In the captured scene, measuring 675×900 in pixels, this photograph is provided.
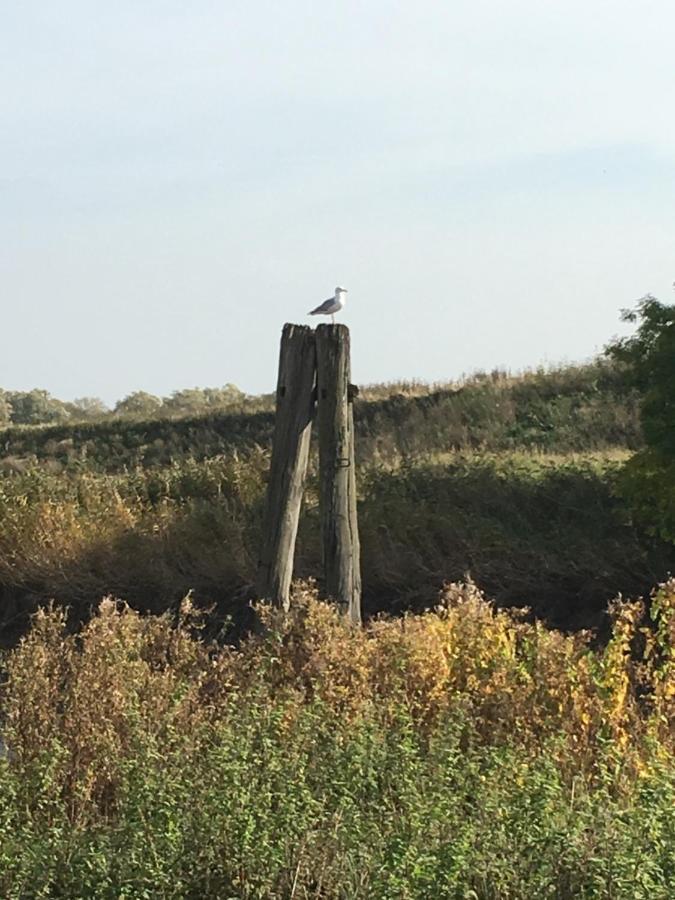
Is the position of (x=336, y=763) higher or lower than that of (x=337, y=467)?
lower

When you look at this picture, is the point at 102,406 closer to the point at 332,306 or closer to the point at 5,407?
the point at 5,407

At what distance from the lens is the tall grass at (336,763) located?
19.0 ft

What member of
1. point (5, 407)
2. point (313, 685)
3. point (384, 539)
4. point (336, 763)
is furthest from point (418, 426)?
point (5, 407)

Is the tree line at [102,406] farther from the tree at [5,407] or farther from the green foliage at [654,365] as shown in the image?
the green foliage at [654,365]

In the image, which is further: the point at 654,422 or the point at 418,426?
the point at 418,426

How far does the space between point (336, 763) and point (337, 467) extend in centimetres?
471

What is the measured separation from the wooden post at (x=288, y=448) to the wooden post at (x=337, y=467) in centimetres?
10

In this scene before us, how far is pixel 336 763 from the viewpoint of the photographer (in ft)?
22.4

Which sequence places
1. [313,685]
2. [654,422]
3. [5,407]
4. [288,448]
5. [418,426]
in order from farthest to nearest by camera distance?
1. [5,407]
2. [418,426]
3. [654,422]
4. [288,448]
5. [313,685]

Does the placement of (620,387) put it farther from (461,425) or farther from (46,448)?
(46,448)

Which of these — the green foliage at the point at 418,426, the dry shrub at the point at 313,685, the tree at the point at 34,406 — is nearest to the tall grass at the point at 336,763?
the dry shrub at the point at 313,685

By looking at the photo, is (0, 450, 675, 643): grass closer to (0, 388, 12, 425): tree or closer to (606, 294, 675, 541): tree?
(606, 294, 675, 541): tree

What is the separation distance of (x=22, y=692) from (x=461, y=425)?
18.2 meters

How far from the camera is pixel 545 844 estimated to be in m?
A: 5.71
